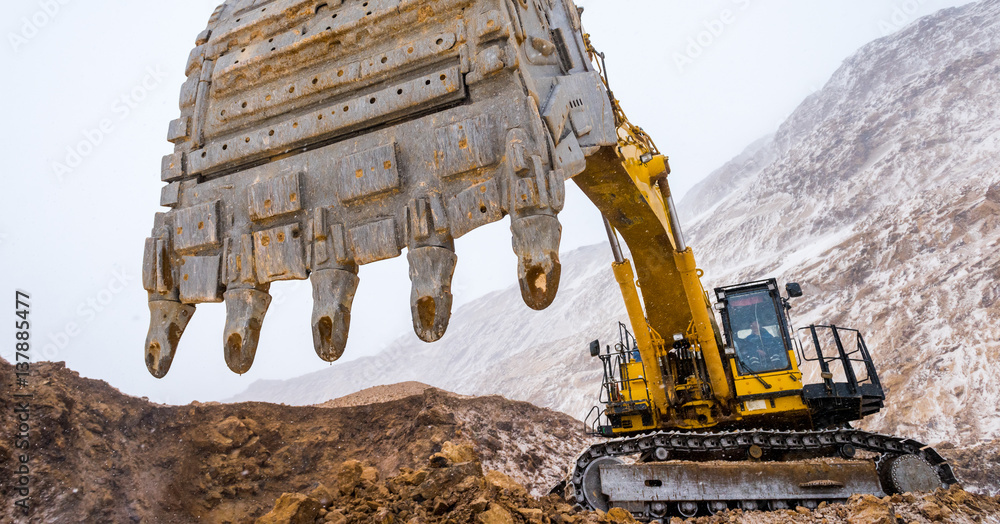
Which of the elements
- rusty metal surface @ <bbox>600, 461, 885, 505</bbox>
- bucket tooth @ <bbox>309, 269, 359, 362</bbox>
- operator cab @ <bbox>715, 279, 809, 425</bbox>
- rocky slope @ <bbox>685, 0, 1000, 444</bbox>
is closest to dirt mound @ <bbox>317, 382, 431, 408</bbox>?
rusty metal surface @ <bbox>600, 461, 885, 505</bbox>

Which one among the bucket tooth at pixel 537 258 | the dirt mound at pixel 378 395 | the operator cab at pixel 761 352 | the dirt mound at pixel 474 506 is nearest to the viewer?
the bucket tooth at pixel 537 258

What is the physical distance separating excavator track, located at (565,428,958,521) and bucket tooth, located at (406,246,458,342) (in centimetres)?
381

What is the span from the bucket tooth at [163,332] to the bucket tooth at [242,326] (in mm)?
356

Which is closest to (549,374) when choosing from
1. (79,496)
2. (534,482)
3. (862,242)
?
(862,242)

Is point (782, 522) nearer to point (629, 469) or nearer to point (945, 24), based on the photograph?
point (629, 469)

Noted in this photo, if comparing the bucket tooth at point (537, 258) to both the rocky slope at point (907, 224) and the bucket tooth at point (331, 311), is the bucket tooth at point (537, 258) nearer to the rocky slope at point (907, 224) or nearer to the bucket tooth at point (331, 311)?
the bucket tooth at point (331, 311)

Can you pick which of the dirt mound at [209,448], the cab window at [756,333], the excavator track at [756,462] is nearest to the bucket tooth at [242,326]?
the excavator track at [756,462]

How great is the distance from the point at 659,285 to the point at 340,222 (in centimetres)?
416

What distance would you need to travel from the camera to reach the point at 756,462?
18.3 ft

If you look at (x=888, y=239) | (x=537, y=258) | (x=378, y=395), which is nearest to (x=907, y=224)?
(x=888, y=239)

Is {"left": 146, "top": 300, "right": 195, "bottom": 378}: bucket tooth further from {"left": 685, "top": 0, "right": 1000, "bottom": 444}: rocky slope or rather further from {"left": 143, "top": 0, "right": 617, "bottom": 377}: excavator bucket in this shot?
{"left": 685, "top": 0, "right": 1000, "bottom": 444}: rocky slope

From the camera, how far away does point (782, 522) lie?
466 cm

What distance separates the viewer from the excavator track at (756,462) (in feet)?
17.7

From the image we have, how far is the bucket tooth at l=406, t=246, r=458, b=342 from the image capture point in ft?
8.13
